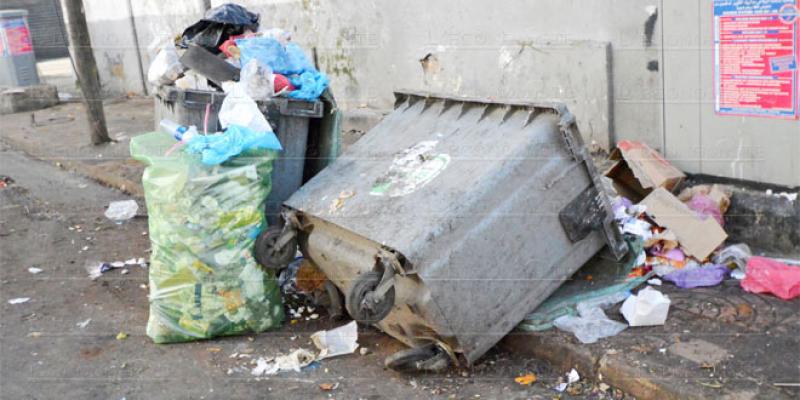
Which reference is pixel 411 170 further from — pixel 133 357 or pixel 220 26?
pixel 220 26

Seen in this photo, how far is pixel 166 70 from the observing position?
4.59 metres

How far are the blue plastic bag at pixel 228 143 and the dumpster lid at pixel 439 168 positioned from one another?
1.09 ft

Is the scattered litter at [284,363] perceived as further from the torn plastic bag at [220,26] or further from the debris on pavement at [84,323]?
the torn plastic bag at [220,26]

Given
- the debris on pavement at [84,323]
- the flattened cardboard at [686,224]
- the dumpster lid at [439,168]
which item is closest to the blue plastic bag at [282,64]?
the dumpster lid at [439,168]

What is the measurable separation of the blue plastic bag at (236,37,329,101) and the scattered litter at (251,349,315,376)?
4.49 feet

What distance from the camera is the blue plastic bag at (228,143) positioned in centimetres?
366

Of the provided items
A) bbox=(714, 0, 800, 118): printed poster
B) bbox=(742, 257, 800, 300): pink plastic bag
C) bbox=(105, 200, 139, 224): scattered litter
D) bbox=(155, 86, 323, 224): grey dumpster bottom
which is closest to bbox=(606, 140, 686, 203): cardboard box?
bbox=(714, 0, 800, 118): printed poster

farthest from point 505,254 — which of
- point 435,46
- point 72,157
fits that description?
point 72,157

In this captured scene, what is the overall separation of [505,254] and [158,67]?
2.43 m

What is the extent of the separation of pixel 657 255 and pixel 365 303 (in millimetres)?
1667

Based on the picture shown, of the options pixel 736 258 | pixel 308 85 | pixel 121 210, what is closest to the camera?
pixel 736 258

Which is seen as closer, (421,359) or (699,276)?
(421,359)

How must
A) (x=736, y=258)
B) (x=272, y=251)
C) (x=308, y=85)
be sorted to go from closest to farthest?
(x=272, y=251) → (x=736, y=258) → (x=308, y=85)

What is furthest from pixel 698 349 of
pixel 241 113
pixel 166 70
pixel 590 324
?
pixel 166 70
